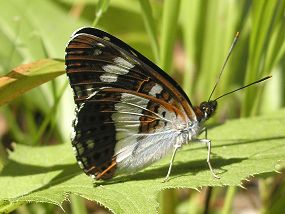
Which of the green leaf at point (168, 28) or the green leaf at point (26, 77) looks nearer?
the green leaf at point (26, 77)

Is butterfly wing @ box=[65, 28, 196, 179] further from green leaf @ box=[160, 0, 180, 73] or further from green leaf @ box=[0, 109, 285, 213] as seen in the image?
green leaf @ box=[160, 0, 180, 73]

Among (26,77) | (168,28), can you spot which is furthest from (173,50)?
(26,77)

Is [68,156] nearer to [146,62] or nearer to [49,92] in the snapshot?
[146,62]

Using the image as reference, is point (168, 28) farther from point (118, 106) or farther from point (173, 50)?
point (118, 106)

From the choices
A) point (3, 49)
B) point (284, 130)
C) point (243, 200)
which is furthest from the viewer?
point (243, 200)

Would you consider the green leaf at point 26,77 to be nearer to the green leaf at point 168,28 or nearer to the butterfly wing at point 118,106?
the butterfly wing at point 118,106

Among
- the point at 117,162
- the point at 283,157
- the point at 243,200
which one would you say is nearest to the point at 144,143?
the point at 117,162

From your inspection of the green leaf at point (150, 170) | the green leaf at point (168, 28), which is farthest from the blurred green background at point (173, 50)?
the green leaf at point (150, 170)
